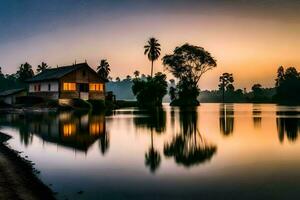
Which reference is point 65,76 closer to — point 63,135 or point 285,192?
point 63,135

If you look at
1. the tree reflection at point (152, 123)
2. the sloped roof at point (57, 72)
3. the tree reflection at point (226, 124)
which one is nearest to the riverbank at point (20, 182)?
the tree reflection at point (152, 123)

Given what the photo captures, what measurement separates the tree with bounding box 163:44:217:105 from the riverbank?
300 feet

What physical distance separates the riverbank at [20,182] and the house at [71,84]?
55.5 metres

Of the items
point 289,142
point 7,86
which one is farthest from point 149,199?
point 7,86

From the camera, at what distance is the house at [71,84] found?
69031 mm

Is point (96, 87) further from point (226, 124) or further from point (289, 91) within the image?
point (289, 91)

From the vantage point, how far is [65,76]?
69188 millimetres

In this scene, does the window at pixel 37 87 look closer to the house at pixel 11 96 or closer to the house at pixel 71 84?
the house at pixel 71 84

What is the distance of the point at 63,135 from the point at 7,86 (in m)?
118

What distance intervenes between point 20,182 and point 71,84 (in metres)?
61.2

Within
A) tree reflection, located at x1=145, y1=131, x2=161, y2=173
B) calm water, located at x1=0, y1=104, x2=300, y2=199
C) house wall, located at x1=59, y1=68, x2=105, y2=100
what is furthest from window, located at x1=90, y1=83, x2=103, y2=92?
tree reflection, located at x1=145, y1=131, x2=161, y2=173

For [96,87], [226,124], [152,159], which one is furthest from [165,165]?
[96,87]

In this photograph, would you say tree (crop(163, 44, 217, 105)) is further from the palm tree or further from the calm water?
the calm water

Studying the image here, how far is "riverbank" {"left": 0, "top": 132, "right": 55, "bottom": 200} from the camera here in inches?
371
